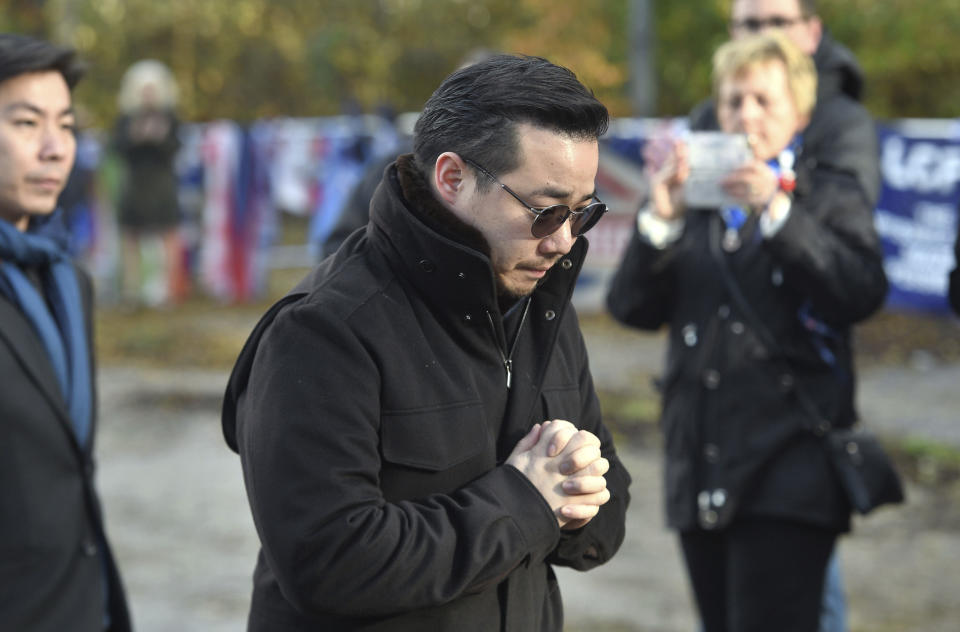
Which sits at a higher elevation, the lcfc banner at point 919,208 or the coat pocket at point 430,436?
the coat pocket at point 430,436

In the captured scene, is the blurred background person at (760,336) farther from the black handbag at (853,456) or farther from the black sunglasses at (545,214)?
the black sunglasses at (545,214)

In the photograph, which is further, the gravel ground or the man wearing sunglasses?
the gravel ground

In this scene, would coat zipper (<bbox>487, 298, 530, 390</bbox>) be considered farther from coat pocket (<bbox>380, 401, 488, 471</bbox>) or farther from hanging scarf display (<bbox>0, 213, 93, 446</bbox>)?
hanging scarf display (<bbox>0, 213, 93, 446</bbox>)

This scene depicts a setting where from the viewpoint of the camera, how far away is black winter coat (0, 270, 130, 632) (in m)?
2.75

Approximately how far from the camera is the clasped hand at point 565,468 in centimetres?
211

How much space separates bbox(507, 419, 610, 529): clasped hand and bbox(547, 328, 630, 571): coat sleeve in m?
0.15

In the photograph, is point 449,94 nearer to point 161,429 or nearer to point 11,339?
point 11,339

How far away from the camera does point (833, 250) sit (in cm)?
343

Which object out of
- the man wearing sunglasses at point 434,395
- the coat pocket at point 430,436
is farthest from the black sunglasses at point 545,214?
the coat pocket at point 430,436

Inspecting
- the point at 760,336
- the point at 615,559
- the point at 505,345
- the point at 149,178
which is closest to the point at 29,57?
the point at 505,345

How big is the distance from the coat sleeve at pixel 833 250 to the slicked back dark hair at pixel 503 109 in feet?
4.65

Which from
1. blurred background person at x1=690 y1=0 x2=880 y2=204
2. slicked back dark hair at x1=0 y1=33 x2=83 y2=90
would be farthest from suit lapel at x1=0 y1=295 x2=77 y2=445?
blurred background person at x1=690 y1=0 x2=880 y2=204

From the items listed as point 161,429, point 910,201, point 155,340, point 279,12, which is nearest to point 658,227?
point 161,429

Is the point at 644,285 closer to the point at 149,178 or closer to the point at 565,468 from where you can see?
the point at 565,468
